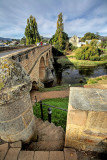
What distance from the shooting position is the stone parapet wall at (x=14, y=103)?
1.28m

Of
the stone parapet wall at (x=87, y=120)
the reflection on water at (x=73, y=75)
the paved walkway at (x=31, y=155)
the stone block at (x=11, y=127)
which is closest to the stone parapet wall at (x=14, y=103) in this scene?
the stone block at (x=11, y=127)

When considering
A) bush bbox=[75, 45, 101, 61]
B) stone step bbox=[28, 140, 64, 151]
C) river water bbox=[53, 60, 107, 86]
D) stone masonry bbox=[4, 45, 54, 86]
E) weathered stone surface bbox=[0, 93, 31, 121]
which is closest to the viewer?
weathered stone surface bbox=[0, 93, 31, 121]

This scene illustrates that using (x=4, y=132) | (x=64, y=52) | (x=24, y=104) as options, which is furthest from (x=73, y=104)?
(x=64, y=52)

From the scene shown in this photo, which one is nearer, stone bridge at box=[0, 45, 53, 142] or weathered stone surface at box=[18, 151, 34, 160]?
stone bridge at box=[0, 45, 53, 142]

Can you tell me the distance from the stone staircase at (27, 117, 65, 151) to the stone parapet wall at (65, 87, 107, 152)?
45cm

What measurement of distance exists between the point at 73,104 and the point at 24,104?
36.8 inches

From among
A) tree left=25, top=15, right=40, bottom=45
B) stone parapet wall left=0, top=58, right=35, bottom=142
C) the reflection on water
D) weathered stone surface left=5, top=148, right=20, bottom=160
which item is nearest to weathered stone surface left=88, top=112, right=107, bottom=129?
stone parapet wall left=0, top=58, right=35, bottom=142

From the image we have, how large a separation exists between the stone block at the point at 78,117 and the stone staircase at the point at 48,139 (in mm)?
1001

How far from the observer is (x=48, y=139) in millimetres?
2189

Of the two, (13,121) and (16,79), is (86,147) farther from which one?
(16,79)

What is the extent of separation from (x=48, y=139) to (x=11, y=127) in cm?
115

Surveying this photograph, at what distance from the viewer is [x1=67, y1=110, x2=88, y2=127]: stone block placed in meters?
1.22

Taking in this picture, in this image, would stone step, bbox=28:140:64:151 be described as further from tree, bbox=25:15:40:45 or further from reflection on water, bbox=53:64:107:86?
tree, bbox=25:15:40:45

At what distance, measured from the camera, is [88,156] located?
1504 millimetres
